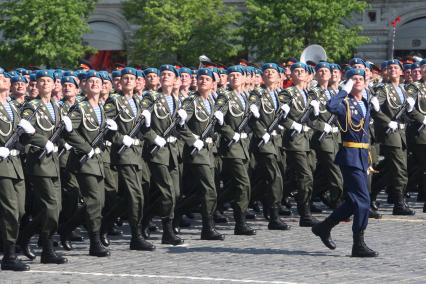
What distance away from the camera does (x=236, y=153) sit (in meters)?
13.8

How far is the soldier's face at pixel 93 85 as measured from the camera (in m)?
12.4

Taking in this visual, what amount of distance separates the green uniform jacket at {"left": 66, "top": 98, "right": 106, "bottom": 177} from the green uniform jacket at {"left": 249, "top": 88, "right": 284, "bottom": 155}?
242 centimetres

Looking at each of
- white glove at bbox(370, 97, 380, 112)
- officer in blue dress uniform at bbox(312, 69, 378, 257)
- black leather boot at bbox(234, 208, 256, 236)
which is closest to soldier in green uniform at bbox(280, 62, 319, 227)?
white glove at bbox(370, 97, 380, 112)

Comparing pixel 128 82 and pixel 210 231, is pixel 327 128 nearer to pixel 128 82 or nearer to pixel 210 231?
pixel 210 231

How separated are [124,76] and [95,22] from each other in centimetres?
3129

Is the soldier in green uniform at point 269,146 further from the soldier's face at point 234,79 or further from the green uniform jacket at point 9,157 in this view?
the green uniform jacket at point 9,157

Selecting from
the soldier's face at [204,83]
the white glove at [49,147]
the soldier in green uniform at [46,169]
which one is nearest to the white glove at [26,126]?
the soldier in green uniform at [46,169]

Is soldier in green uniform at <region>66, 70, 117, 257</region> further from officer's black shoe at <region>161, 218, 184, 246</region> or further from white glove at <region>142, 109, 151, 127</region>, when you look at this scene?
officer's black shoe at <region>161, 218, 184, 246</region>

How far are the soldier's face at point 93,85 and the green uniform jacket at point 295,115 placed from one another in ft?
9.47

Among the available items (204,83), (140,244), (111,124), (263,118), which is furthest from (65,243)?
(263,118)

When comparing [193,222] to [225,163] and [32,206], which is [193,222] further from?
[32,206]

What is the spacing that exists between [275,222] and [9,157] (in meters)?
3.80

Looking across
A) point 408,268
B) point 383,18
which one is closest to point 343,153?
point 408,268

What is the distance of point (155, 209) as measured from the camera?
13.8m
